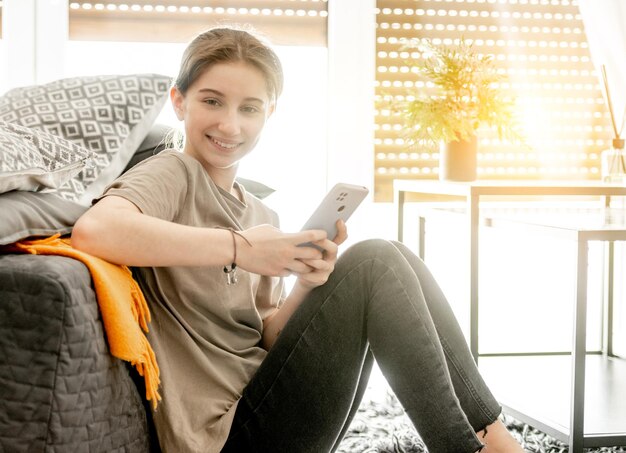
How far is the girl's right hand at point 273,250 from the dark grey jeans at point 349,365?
0.23 feet

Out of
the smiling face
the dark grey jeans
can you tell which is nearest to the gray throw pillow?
the smiling face

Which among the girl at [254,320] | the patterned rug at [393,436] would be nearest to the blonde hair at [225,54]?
the girl at [254,320]

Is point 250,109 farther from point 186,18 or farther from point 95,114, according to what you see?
point 186,18

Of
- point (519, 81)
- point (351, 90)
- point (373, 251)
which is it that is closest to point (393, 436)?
point (373, 251)

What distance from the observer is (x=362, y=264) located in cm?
98

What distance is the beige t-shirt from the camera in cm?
90

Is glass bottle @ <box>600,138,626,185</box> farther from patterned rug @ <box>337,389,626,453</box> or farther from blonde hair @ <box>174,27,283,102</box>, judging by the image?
blonde hair @ <box>174,27,283,102</box>

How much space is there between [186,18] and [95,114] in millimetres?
1112

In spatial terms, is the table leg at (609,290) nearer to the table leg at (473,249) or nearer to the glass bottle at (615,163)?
the glass bottle at (615,163)

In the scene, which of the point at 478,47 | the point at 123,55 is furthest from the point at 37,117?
the point at 478,47

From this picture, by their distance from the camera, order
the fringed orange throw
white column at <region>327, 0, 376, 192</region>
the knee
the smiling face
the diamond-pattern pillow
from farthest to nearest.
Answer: white column at <region>327, 0, 376, 192</region> < the diamond-pattern pillow < the smiling face < the knee < the fringed orange throw

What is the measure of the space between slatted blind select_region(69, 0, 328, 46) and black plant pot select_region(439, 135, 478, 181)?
0.69 m

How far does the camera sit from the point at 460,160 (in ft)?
6.26

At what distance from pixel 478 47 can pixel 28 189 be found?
182cm
